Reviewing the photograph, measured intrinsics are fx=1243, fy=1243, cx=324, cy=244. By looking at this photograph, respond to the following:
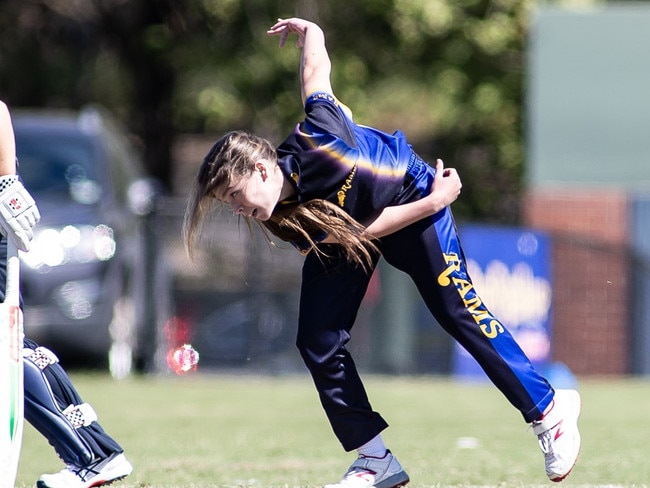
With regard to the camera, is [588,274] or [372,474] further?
[588,274]

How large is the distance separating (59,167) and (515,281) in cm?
479

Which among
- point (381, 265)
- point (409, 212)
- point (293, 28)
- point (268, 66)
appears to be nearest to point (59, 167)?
point (381, 265)

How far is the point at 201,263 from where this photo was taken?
1501 cm

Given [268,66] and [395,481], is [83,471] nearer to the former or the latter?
[395,481]

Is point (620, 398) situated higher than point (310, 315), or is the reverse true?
point (310, 315)

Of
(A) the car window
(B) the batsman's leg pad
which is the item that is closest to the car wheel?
(A) the car window

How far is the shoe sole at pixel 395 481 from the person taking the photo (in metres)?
5.11

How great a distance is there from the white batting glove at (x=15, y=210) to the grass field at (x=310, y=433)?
4.86 ft

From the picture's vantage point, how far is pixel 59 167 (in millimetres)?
12227

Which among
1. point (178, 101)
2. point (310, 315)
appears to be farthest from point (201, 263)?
point (310, 315)

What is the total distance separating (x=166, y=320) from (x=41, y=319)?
1965 millimetres

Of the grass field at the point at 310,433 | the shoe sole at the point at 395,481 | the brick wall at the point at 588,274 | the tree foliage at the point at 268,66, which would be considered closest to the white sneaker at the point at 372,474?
the shoe sole at the point at 395,481

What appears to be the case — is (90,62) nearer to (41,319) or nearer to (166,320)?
(166,320)

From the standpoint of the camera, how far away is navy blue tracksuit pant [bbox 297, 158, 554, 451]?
4914 mm
